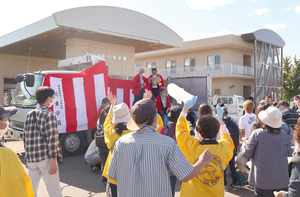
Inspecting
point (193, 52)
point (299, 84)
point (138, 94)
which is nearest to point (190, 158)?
point (138, 94)

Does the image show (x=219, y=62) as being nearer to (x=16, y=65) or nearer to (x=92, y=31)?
(x=92, y=31)

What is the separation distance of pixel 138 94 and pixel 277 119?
22.3 ft

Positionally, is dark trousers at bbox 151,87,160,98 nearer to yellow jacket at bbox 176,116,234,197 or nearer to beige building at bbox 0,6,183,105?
beige building at bbox 0,6,183,105

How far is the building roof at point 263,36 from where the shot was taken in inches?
987

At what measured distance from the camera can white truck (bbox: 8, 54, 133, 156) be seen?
297 inches

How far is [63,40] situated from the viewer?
14.0 meters

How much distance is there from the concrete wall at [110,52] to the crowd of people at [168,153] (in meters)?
10.8

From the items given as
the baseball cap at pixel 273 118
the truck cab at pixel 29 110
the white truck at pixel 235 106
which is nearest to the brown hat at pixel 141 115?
the baseball cap at pixel 273 118

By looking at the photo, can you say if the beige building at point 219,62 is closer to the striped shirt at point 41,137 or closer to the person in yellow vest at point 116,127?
the person in yellow vest at point 116,127

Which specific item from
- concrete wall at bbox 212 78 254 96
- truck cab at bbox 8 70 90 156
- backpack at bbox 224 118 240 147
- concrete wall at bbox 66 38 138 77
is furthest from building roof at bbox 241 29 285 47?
backpack at bbox 224 118 240 147

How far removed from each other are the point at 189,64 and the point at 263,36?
841 cm

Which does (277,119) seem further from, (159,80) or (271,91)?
(271,91)

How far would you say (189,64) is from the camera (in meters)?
29.5

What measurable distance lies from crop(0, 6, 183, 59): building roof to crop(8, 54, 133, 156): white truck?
3703mm
